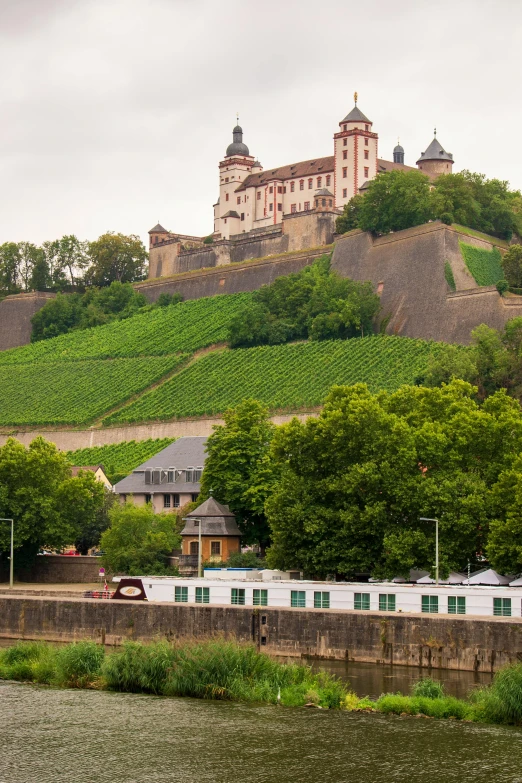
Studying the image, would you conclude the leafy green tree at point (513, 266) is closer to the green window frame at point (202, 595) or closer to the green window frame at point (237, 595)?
the green window frame at point (202, 595)

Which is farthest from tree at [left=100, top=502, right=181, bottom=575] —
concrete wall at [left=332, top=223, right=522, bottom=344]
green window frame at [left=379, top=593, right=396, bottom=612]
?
concrete wall at [left=332, top=223, right=522, bottom=344]

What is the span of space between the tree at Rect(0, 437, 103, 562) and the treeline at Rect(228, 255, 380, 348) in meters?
36.5

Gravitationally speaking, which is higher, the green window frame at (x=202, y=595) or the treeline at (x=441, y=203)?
the treeline at (x=441, y=203)

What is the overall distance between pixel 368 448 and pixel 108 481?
3239 cm

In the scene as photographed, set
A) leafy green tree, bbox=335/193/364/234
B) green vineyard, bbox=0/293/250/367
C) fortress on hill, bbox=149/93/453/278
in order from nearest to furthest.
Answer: green vineyard, bbox=0/293/250/367 < leafy green tree, bbox=335/193/364/234 < fortress on hill, bbox=149/93/453/278

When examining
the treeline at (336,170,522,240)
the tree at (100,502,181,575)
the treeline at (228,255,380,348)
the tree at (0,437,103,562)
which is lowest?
the tree at (100,502,181,575)

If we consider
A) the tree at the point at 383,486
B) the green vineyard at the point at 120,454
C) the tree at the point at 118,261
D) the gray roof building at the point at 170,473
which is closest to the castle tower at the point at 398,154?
the tree at the point at 118,261

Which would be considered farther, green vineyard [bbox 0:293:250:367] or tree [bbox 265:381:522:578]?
green vineyard [bbox 0:293:250:367]

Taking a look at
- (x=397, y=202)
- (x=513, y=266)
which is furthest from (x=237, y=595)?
(x=397, y=202)

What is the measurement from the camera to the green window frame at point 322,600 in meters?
49.1

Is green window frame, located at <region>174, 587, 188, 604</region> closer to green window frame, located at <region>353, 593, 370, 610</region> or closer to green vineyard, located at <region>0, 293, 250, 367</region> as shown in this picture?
green window frame, located at <region>353, 593, 370, 610</region>

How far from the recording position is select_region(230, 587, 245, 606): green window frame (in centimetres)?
5100

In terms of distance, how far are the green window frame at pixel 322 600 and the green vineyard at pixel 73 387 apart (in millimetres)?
53895

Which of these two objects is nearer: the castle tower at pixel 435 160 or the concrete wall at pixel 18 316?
the castle tower at pixel 435 160
